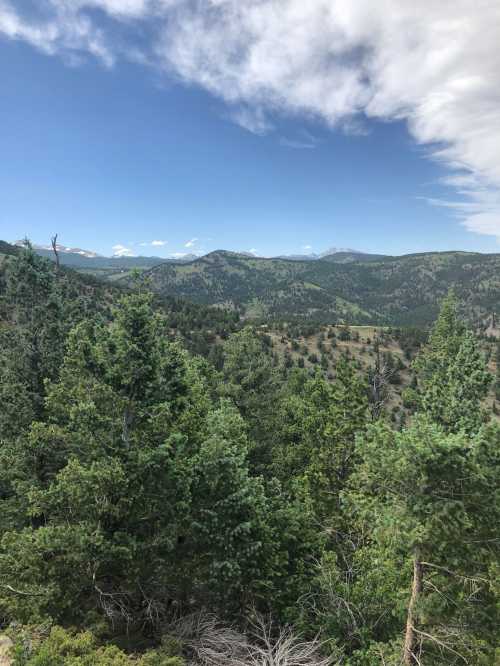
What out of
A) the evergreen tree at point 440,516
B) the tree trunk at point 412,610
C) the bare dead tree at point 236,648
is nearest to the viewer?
the evergreen tree at point 440,516

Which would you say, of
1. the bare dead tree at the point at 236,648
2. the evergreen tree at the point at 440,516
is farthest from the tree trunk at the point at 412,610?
the bare dead tree at the point at 236,648

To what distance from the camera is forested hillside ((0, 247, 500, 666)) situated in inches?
361

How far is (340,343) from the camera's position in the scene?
10050 centimetres

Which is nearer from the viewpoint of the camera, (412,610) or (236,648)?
(412,610)

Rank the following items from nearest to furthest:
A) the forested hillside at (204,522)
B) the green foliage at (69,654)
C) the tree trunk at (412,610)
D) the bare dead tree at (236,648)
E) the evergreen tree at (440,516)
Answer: the green foliage at (69,654), the evergreen tree at (440,516), the forested hillside at (204,522), the tree trunk at (412,610), the bare dead tree at (236,648)

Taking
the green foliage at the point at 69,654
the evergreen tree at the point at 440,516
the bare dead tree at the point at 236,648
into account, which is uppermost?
the evergreen tree at the point at 440,516

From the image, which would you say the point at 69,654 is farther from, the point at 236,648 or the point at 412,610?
the point at 412,610

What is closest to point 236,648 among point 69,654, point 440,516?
point 69,654

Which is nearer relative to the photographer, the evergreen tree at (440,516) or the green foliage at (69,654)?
the green foliage at (69,654)

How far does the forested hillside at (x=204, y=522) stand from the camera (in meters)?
9.18

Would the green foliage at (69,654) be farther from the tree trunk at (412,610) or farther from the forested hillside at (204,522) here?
the tree trunk at (412,610)

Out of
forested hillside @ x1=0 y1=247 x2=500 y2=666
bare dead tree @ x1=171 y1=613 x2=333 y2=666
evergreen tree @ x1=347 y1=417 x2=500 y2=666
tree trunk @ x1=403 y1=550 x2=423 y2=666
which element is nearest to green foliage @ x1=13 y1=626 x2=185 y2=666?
forested hillside @ x1=0 y1=247 x2=500 y2=666

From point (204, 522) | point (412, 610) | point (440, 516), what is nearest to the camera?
point (440, 516)

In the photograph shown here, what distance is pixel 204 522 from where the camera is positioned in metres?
13.3
